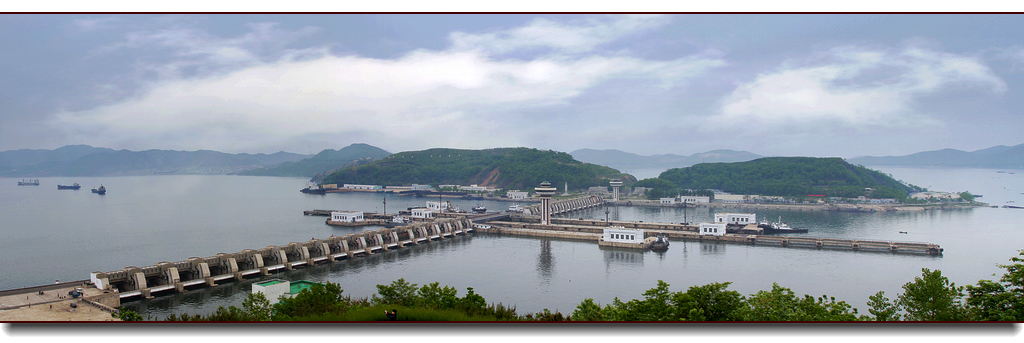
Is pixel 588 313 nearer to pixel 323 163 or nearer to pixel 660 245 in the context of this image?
pixel 660 245

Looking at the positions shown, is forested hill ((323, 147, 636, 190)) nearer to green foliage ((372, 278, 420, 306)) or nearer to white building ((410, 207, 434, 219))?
white building ((410, 207, 434, 219))

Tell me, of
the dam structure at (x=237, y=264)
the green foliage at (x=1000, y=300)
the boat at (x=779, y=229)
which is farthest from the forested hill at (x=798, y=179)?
the green foliage at (x=1000, y=300)

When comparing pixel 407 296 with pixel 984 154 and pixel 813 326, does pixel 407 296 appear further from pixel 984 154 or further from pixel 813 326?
pixel 984 154

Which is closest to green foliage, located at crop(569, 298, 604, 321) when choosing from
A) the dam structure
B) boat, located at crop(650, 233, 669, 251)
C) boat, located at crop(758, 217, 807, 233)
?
the dam structure

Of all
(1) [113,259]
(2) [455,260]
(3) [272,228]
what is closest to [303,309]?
(2) [455,260]

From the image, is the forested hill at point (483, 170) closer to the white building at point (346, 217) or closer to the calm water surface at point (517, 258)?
the calm water surface at point (517, 258)

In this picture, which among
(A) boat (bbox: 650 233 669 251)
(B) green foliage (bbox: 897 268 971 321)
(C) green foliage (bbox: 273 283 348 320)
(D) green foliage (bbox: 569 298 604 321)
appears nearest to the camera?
(D) green foliage (bbox: 569 298 604 321)

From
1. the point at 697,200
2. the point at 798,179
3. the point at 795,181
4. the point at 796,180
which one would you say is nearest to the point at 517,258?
the point at 697,200

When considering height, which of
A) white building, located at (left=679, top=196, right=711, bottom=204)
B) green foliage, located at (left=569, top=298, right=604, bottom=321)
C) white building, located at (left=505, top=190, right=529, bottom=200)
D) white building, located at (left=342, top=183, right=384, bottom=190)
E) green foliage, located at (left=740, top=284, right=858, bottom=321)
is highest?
white building, located at (left=342, top=183, right=384, bottom=190)
